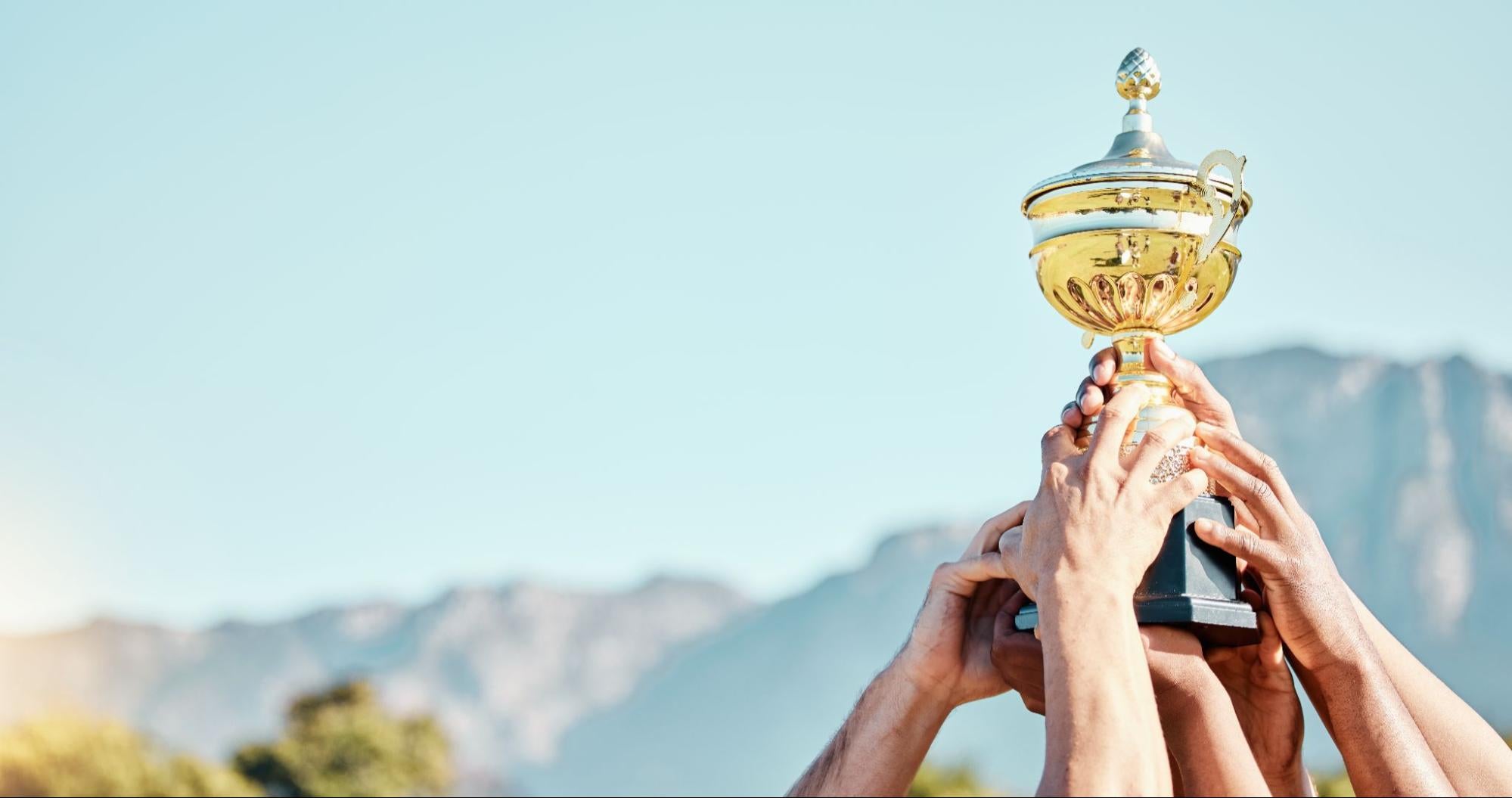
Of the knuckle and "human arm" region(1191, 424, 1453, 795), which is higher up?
the knuckle

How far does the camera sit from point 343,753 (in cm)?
3969

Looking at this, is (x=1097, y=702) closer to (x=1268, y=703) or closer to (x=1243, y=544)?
(x=1243, y=544)

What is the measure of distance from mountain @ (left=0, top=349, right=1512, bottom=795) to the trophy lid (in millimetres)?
108786

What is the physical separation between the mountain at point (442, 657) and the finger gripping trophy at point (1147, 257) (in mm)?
145098

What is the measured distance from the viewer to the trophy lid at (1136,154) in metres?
3.90

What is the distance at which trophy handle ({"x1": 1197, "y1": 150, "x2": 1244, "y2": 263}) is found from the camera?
3.83 m

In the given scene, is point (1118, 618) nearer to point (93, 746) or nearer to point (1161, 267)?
point (1161, 267)

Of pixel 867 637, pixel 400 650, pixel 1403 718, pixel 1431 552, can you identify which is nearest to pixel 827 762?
pixel 1403 718

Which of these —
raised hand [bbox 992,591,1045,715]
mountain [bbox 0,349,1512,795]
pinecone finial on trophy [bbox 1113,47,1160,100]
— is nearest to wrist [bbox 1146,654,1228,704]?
raised hand [bbox 992,591,1045,715]

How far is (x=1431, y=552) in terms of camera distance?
123m

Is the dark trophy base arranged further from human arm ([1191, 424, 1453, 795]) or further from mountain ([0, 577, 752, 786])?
mountain ([0, 577, 752, 786])

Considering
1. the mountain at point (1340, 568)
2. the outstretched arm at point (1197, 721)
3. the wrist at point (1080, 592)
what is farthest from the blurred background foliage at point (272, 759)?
the mountain at point (1340, 568)

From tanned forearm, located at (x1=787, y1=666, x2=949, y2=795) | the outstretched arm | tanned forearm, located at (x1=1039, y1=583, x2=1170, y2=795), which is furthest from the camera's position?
tanned forearm, located at (x1=787, y1=666, x2=949, y2=795)

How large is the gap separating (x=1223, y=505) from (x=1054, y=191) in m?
0.83
